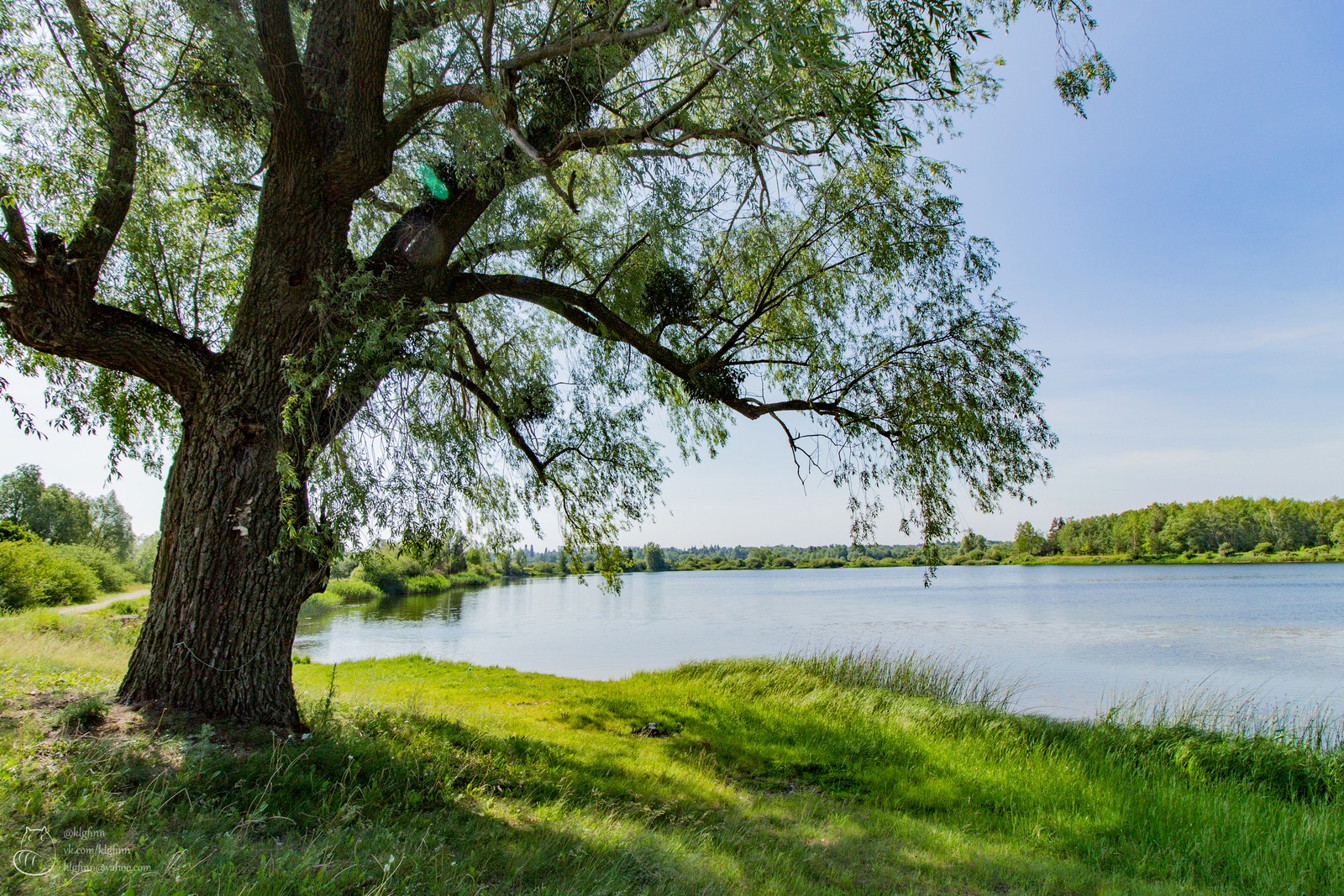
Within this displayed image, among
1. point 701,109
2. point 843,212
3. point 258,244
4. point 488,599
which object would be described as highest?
point 701,109

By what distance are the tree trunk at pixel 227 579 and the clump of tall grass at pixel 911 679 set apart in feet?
28.5

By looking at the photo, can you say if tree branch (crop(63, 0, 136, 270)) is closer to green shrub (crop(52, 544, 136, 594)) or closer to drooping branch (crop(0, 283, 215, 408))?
drooping branch (crop(0, 283, 215, 408))

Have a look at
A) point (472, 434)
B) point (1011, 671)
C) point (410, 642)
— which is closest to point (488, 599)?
point (410, 642)

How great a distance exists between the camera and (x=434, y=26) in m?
5.70

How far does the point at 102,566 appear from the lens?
28469mm

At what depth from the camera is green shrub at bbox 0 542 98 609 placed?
16.1 meters

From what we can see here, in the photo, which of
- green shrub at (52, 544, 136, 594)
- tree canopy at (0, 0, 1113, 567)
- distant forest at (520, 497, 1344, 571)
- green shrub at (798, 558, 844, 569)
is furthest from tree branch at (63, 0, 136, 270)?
green shrub at (798, 558, 844, 569)

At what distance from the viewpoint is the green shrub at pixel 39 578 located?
53.0 feet

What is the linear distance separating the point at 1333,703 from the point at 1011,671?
490 centimetres

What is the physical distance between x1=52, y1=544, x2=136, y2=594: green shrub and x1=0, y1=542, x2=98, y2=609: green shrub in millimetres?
2902

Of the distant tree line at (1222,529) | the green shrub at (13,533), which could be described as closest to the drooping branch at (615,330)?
the green shrub at (13,533)

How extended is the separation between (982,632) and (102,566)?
1384 inches

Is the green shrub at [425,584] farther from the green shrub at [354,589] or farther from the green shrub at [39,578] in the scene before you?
the green shrub at [39,578]

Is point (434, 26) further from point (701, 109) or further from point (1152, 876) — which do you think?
point (1152, 876)
